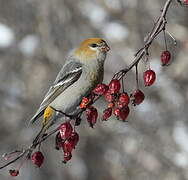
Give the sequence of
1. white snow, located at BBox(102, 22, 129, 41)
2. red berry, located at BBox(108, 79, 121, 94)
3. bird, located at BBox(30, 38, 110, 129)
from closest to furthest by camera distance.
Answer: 1. red berry, located at BBox(108, 79, 121, 94)
2. bird, located at BBox(30, 38, 110, 129)
3. white snow, located at BBox(102, 22, 129, 41)

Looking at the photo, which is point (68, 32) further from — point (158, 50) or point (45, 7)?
point (158, 50)

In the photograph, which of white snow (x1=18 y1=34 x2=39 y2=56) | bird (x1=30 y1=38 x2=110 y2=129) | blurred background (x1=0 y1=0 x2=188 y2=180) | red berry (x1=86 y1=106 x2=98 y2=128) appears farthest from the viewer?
white snow (x1=18 y1=34 x2=39 y2=56)

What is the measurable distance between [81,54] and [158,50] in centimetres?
421

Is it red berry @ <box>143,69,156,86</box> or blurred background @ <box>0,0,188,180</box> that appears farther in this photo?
blurred background @ <box>0,0,188,180</box>

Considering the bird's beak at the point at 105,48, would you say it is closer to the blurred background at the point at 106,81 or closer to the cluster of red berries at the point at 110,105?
the cluster of red berries at the point at 110,105

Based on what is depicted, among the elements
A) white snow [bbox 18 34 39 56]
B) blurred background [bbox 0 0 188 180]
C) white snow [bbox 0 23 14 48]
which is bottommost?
blurred background [bbox 0 0 188 180]

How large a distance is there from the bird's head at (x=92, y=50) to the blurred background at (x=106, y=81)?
9.97 ft

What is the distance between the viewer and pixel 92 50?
389 cm

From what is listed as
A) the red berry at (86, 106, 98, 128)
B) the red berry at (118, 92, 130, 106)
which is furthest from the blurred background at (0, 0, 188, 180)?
the red berry at (118, 92, 130, 106)

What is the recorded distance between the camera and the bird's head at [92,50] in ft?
12.5

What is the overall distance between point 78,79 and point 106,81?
447 centimetres

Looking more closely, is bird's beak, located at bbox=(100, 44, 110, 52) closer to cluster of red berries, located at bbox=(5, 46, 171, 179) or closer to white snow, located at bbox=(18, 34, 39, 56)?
cluster of red berries, located at bbox=(5, 46, 171, 179)

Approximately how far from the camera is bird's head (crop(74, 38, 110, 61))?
382 cm

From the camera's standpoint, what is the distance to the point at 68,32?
8.51 meters
